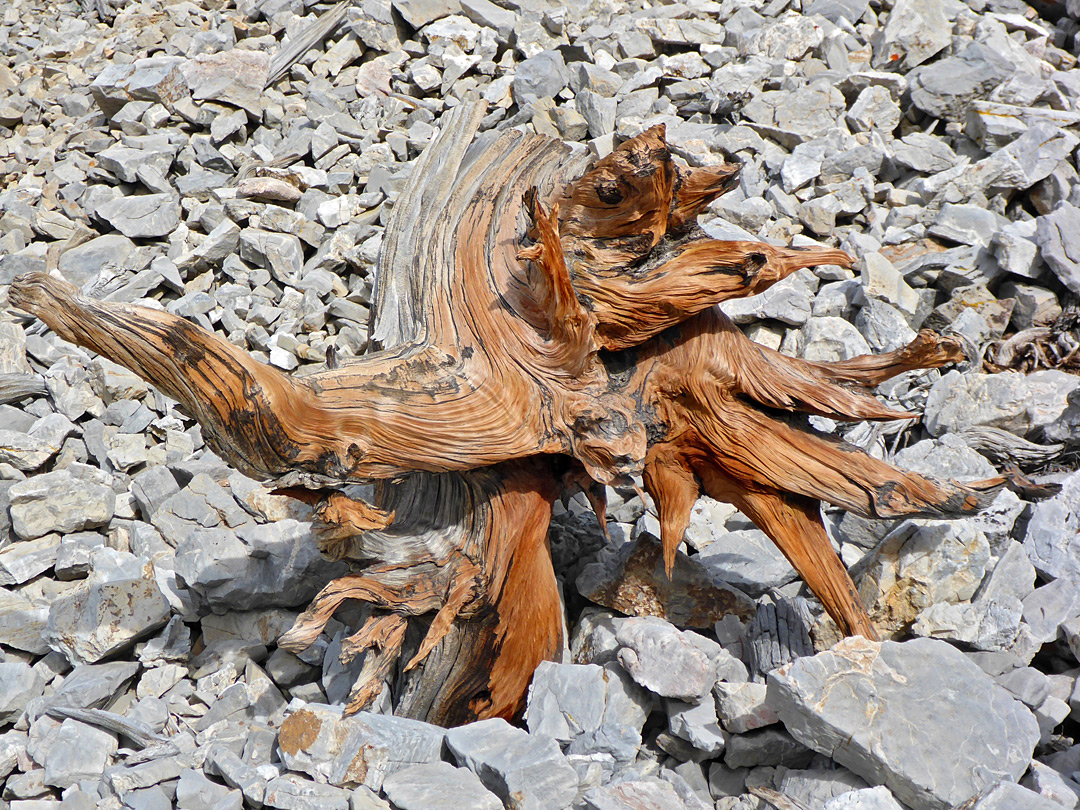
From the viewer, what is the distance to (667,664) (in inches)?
97.7

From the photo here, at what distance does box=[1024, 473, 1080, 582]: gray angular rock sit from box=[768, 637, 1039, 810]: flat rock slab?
0.70 m

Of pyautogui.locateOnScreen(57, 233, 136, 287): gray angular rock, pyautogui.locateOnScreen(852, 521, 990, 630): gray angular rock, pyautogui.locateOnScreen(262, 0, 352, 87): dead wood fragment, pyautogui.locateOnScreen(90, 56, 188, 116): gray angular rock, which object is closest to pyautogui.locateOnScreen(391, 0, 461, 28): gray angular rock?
pyautogui.locateOnScreen(262, 0, 352, 87): dead wood fragment

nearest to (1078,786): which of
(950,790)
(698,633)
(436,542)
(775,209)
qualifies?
(950,790)

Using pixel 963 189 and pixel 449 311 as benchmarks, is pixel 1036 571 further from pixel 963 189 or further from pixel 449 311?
pixel 963 189

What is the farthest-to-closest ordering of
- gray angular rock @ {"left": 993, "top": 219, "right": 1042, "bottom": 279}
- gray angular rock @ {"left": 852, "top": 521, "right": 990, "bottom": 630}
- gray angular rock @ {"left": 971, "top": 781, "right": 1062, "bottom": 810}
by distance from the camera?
gray angular rock @ {"left": 993, "top": 219, "right": 1042, "bottom": 279}
gray angular rock @ {"left": 852, "top": 521, "right": 990, "bottom": 630}
gray angular rock @ {"left": 971, "top": 781, "right": 1062, "bottom": 810}

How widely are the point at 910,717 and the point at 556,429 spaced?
4.07 ft

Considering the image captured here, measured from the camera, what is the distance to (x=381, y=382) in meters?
2.40

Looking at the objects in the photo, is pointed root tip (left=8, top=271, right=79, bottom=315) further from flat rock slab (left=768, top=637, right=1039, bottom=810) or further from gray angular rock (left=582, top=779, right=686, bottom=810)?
flat rock slab (left=768, top=637, right=1039, bottom=810)

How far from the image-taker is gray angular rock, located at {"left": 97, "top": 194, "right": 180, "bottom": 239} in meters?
4.90

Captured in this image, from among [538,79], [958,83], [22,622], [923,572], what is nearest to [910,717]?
[923,572]

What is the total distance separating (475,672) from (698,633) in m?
0.77

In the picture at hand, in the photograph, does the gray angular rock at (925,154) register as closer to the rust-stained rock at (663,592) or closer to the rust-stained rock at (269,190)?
the rust-stained rock at (663,592)

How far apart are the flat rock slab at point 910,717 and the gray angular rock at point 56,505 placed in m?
2.72

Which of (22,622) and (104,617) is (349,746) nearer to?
(104,617)
